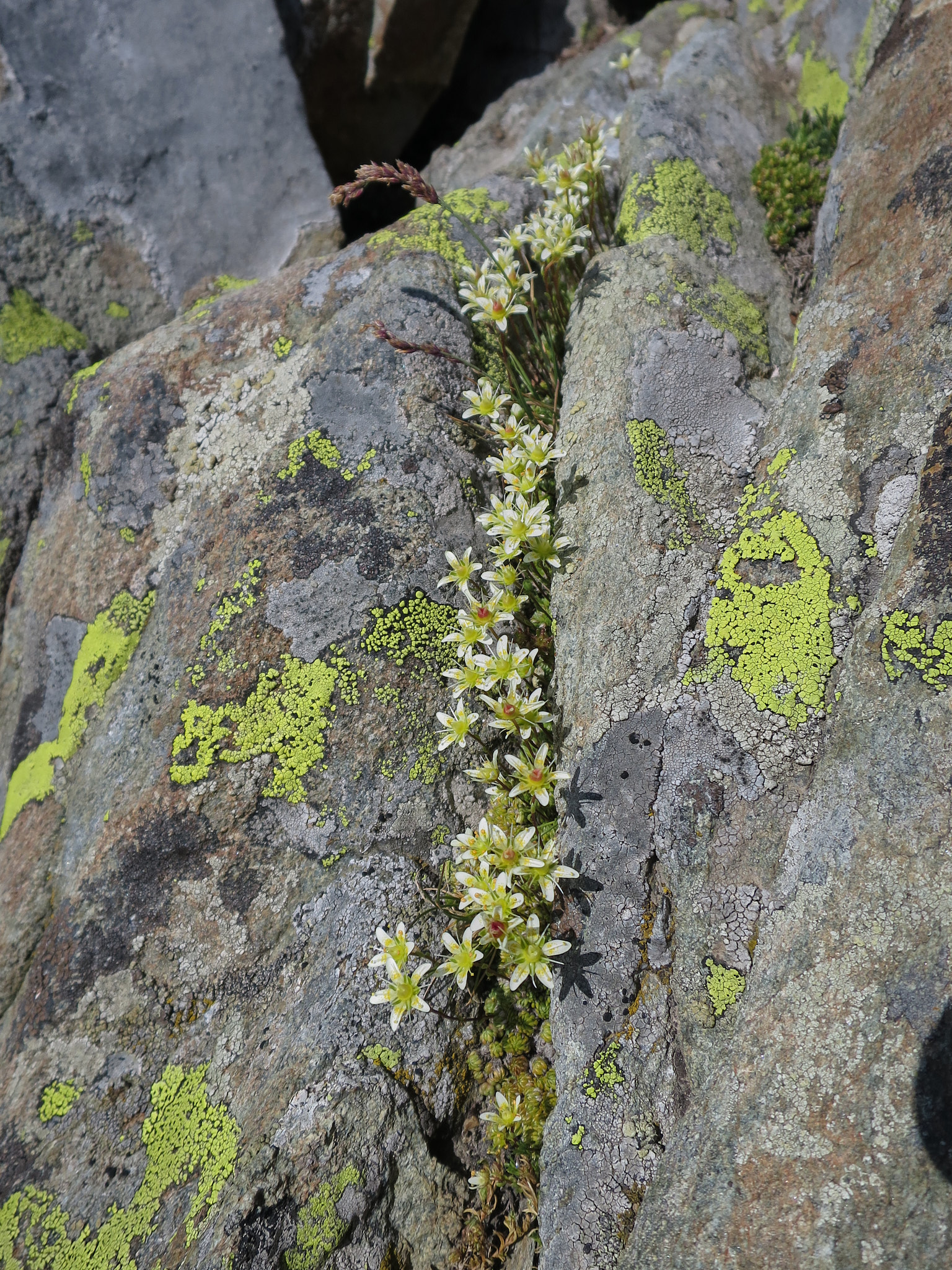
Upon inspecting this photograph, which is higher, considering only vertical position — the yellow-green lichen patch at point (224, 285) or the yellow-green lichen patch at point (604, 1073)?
the yellow-green lichen patch at point (224, 285)

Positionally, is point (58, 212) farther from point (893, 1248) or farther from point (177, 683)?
point (893, 1248)

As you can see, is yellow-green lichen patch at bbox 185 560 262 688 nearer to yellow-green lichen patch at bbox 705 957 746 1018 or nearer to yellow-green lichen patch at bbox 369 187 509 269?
yellow-green lichen patch at bbox 369 187 509 269

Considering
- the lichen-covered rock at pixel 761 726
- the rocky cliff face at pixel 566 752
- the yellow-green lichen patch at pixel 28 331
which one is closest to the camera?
the lichen-covered rock at pixel 761 726

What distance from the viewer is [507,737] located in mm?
3541

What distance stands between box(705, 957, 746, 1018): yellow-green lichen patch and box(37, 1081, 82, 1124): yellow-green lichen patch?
8.70 ft

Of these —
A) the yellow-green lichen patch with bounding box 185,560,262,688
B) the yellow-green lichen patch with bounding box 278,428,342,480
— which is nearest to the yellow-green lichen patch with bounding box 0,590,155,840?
the yellow-green lichen patch with bounding box 185,560,262,688

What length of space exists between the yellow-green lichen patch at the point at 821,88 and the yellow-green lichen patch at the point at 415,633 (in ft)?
14.2

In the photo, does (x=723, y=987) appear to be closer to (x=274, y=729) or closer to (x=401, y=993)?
(x=401, y=993)

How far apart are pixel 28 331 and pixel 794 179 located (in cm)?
495

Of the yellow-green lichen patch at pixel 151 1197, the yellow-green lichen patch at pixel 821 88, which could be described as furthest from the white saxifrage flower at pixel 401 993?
the yellow-green lichen patch at pixel 821 88

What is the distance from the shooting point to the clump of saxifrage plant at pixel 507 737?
9.64 ft

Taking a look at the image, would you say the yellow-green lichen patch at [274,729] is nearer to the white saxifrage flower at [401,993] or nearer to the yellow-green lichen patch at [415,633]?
the yellow-green lichen patch at [415,633]

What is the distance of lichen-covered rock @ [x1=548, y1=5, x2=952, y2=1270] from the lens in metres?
2.14

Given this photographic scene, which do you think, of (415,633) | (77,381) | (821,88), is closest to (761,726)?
(415,633)
